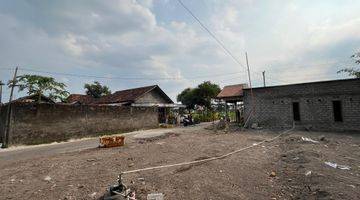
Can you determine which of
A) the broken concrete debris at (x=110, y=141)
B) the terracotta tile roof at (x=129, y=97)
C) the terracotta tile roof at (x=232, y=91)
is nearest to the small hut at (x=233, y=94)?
the terracotta tile roof at (x=232, y=91)

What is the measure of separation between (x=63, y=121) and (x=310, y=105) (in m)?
17.5

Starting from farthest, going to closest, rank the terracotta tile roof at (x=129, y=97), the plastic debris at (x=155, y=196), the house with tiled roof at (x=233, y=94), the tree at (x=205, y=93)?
the tree at (x=205, y=93), the terracotta tile roof at (x=129, y=97), the house with tiled roof at (x=233, y=94), the plastic debris at (x=155, y=196)

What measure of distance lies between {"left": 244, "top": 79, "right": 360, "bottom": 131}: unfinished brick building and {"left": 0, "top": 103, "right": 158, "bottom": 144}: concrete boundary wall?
10.9 meters

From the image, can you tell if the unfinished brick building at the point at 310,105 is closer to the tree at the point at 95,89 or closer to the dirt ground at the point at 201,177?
the dirt ground at the point at 201,177

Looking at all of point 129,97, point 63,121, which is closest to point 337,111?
point 63,121

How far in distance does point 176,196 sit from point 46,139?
12.9 metres

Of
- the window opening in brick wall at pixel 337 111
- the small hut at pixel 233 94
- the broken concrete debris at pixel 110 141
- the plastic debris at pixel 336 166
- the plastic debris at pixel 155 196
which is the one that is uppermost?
the small hut at pixel 233 94

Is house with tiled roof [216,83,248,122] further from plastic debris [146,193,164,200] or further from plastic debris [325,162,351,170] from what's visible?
plastic debris [146,193,164,200]

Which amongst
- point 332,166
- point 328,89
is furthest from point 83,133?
point 328,89

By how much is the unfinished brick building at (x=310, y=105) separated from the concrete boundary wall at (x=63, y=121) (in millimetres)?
10937

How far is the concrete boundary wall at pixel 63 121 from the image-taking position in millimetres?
13986

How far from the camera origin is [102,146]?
12.1 m

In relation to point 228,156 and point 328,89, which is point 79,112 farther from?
point 328,89

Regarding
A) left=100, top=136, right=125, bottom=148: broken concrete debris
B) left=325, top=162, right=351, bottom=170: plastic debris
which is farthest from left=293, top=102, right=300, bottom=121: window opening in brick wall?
left=100, top=136, right=125, bottom=148: broken concrete debris
